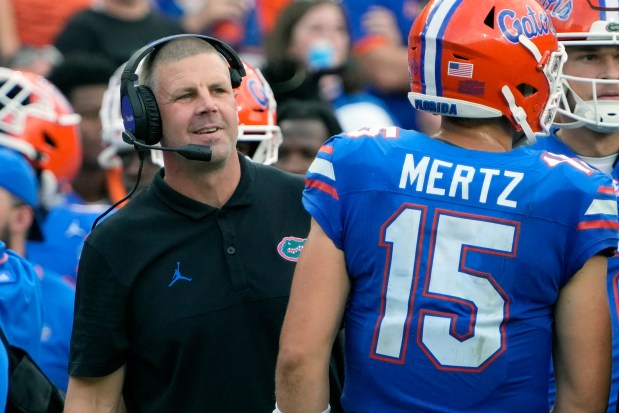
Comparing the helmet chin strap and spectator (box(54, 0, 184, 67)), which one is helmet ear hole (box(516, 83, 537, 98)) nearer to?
the helmet chin strap

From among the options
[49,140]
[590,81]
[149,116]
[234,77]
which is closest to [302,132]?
[49,140]

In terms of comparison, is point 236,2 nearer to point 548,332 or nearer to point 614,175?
point 614,175

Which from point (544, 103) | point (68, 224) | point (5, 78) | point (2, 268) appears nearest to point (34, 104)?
point (5, 78)

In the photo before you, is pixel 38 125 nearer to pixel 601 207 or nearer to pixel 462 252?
pixel 462 252

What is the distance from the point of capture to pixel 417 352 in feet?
10.5

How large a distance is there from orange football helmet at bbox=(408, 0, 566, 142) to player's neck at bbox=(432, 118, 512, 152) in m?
0.05

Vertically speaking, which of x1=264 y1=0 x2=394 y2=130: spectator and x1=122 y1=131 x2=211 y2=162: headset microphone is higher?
x1=122 y1=131 x2=211 y2=162: headset microphone

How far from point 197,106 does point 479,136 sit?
1.09 metres

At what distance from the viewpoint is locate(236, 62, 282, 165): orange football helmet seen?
4.93 metres

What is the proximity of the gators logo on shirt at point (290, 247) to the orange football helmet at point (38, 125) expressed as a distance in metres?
2.46

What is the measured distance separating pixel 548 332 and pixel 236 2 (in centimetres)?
632

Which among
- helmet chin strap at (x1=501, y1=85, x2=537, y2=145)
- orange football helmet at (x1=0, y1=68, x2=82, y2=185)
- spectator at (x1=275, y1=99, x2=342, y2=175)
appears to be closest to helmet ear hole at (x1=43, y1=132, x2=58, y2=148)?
orange football helmet at (x1=0, y1=68, x2=82, y2=185)

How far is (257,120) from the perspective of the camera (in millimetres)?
4953

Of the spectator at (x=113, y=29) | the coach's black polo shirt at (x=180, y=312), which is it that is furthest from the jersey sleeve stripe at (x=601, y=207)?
the spectator at (x=113, y=29)
